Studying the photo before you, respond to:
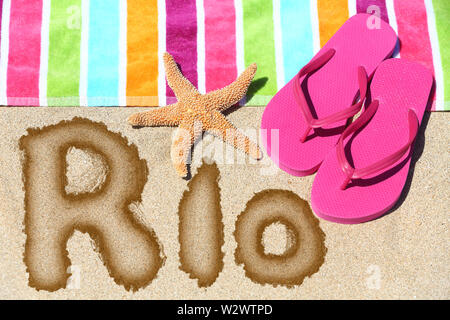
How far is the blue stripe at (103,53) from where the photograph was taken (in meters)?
2.68

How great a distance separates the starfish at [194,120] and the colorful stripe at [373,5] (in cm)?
88

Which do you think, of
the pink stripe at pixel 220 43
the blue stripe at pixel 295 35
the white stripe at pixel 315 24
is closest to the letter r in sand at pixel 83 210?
the pink stripe at pixel 220 43

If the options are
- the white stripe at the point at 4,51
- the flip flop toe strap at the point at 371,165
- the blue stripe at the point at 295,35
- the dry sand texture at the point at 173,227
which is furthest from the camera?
the blue stripe at the point at 295,35

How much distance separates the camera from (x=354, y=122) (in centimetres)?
248

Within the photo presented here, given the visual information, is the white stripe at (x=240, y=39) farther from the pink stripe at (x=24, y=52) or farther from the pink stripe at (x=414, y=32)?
the pink stripe at (x=24, y=52)

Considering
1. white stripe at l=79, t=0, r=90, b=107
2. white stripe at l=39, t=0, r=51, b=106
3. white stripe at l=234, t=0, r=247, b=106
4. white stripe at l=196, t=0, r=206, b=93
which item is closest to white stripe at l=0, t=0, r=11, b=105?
white stripe at l=39, t=0, r=51, b=106

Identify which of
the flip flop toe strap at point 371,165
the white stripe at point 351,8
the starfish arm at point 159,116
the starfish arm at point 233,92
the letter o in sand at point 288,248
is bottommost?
the letter o in sand at point 288,248

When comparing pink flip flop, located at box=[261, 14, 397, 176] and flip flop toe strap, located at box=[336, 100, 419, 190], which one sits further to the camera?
pink flip flop, located at box=[261, 14, 397, 176]

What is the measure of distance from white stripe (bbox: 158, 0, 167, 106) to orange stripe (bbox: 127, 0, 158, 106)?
0.02m

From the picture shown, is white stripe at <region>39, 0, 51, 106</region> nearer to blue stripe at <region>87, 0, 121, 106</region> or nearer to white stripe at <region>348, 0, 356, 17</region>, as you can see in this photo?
blue stripe at <region>87, 0, 121, 106</region>

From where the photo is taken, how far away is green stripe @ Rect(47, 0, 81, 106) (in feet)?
8.79

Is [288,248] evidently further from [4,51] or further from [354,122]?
[4,51]

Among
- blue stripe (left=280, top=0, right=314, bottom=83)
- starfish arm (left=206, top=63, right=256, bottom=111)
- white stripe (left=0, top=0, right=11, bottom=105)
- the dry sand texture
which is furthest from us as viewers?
blue stripe (left=280, top=0, right=314, bottom=83)
